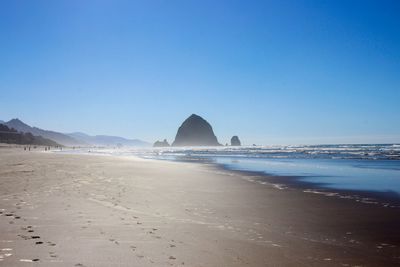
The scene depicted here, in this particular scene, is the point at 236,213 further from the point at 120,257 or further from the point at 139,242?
the point at 120,257

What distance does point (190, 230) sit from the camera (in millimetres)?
8414

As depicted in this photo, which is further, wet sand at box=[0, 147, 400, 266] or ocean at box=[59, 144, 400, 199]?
ocean at box=[59, 144, 400, 199]

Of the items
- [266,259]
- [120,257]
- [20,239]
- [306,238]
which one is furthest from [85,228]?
[306,238]

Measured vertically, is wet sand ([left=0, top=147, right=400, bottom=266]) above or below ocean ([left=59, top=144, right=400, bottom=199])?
below

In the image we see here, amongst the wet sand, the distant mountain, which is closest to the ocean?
the wet sand

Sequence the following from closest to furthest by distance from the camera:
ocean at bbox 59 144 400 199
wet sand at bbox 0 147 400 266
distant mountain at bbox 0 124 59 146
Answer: wet sand at bbox 0 147 400 266 → ocean at bbox 59 144 400 199 → distant mountain at bbox 0 124 59 146

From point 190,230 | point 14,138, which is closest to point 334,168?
point 190,230

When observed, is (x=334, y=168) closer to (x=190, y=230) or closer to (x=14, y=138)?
(x=190, y=230)

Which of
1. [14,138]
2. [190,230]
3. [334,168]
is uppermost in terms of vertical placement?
[14,138]

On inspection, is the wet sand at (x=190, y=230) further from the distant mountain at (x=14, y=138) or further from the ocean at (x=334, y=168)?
the distant mountain at (x=14, y=138)

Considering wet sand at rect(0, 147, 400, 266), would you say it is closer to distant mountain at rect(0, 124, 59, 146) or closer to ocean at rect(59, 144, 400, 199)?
ocean at rect(59, 144, 400, 199)

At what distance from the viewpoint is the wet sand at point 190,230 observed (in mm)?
6172

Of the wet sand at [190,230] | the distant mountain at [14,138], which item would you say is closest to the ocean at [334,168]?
the wet sand at [190,230]

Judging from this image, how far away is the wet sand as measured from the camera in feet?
20.2
